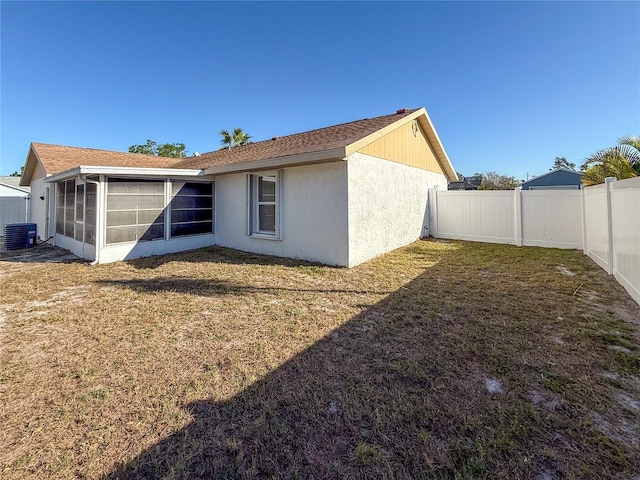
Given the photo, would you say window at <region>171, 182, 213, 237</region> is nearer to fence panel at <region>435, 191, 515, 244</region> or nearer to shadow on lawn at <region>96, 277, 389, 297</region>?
shadow on lawn at <region>96, 277, 389, 297</region>

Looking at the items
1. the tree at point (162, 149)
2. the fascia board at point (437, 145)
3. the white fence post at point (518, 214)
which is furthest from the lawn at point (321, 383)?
the tree at point (162, 149)

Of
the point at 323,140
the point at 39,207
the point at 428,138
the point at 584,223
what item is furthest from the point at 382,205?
the point at 39,207

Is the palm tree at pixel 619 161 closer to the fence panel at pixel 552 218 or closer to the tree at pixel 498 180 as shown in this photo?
the fence panel at pixel 552 218

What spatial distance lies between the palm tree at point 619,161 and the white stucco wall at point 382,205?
5.52 metres

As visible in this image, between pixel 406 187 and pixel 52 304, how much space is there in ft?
34.0

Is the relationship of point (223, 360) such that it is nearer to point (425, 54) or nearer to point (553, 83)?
point (425, 54)

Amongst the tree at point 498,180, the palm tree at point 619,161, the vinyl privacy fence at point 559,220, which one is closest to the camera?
the vinyl privacy fence at point 559,220

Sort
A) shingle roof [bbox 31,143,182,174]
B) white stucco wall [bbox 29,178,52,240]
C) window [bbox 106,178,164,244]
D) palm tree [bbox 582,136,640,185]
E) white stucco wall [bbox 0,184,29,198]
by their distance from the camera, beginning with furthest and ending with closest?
white stucco wall [bbox 0,184,29,198] < white stucco wall [bbox 29,178,52,240] < shingle roof [bbox 31,143,182,174] < palm tree [bbox 582,136,640,185] < window [bbox 106,178,164,244]

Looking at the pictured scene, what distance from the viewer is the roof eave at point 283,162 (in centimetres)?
682

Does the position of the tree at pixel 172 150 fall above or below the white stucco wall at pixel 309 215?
above

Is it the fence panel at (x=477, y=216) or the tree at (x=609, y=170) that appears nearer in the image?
the tree at (x=609, y=170)

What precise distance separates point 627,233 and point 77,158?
1899cm

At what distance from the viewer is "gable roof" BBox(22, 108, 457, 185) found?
738 centimetres

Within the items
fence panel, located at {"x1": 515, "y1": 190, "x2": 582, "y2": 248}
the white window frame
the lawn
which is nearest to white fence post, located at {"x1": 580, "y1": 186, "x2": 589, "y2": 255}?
fence panel, located at {"x1": 515, "y1": 190, "x2": 582, "y2": 248}
